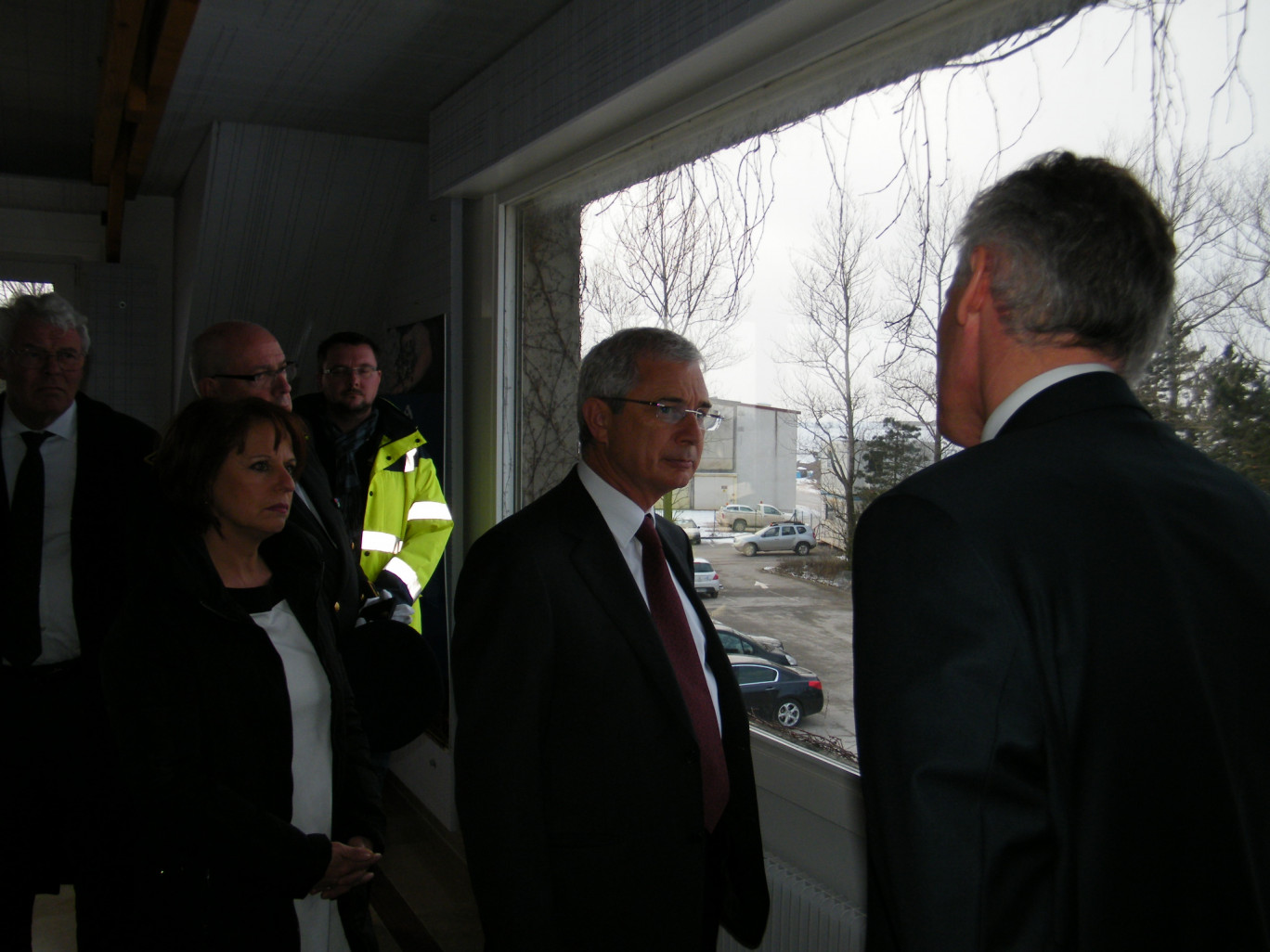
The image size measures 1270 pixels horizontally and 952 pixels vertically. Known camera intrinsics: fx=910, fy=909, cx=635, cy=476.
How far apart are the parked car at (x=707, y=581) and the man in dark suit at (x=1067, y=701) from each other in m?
1.82

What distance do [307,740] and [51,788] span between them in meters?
0.98

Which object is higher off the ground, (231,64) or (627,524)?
(231,64)

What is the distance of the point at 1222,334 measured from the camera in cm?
142

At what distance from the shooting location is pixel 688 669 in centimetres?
161

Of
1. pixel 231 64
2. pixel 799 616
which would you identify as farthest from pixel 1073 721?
pixel 231 64

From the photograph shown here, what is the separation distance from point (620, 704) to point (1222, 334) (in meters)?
1.11

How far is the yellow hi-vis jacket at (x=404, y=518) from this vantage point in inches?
122

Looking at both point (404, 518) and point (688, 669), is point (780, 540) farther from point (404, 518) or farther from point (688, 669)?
point (404, 518)

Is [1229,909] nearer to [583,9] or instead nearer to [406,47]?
[583,9]

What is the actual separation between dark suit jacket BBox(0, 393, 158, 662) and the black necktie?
0.10 ft

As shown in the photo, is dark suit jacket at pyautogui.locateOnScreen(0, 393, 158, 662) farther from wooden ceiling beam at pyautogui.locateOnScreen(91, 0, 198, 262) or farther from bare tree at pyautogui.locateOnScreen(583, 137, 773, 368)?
bare tree at pyautogui.locateOnScreen(583, 137, 773, 368)

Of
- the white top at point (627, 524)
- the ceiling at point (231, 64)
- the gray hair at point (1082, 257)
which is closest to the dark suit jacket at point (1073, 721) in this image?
the gray hair at point (1082, 257)

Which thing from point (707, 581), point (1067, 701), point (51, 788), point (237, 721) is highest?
point (1067, 701)

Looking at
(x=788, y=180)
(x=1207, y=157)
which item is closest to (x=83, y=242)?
(x=788, y=180)
